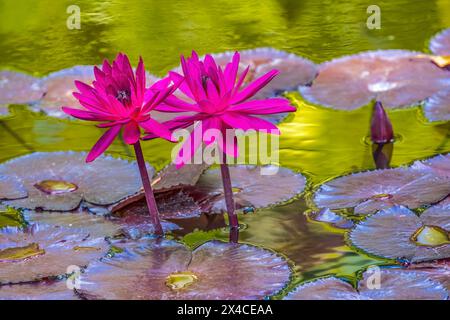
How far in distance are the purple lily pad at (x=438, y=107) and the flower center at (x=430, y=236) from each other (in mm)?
675

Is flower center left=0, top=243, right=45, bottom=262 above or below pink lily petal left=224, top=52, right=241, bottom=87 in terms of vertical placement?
below

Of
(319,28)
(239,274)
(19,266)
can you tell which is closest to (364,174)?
(239,274)

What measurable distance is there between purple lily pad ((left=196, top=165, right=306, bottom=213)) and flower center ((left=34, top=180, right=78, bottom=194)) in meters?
0.31

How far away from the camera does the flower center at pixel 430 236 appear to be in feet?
5.80

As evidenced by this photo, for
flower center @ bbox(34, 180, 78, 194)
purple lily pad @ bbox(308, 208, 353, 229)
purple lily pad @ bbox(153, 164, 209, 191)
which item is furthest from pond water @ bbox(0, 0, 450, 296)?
flower center @ bbox(34, 180, 78, 194)

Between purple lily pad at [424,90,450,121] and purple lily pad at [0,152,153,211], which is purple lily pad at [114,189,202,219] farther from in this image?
purple lily pad at [424,90,450,121]

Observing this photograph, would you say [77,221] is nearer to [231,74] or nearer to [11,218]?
[11,218]

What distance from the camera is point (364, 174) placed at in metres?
2.10

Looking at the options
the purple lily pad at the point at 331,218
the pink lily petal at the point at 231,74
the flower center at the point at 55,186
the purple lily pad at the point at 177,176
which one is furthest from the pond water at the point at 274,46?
the pink lily petal at the point at 231,74

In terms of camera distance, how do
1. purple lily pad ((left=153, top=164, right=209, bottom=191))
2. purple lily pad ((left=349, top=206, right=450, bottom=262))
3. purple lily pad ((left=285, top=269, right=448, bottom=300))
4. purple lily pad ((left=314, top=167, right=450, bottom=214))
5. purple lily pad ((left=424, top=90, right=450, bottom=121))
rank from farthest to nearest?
purple lily pad ((left=424, top=90, right=450, bottom=121)) < purple lily pad ((left=153, top=164, right=209, bottom=191)) < purple lily pad ((left=314, top=167, right=450, bottom=214)) < purple lily pad ((left=349, top=206, right=450, bottom=262)) < purple lily pad ((left=285, top=269, right=448, bottom=300))

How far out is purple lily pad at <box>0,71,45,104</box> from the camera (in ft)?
9.11

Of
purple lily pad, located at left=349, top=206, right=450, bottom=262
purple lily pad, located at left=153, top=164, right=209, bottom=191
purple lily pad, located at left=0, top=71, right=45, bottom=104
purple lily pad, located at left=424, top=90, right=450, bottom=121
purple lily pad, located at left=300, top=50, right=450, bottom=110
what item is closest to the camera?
purple lily pad, located at left=349, top=206, right=450, bottom=262
